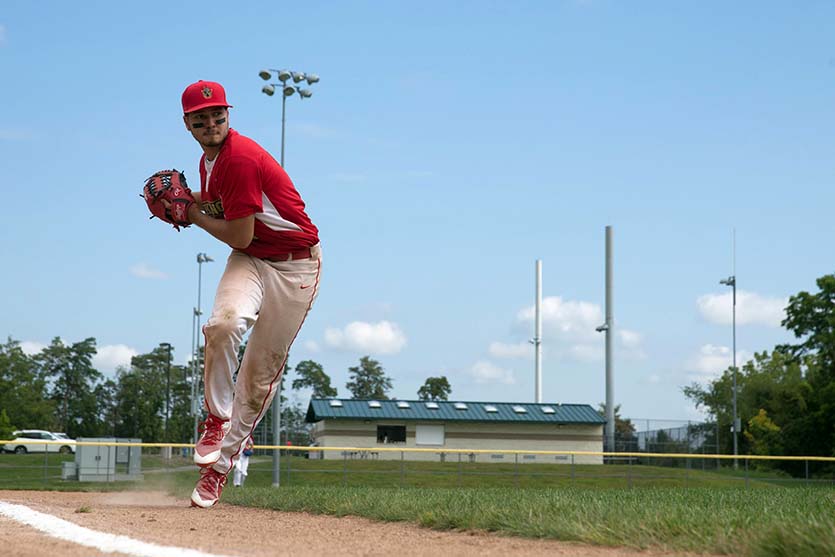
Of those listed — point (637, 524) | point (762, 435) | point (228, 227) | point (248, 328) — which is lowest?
point (762, 435)

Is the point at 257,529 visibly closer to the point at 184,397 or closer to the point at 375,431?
the point at 375,431

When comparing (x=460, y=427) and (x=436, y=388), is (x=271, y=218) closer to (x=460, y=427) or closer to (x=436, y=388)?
(x=460, y=427)

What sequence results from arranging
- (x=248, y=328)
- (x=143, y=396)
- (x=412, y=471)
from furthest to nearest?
(x=143, y=396)
(x=412, y=471)
(x=248, y=328)

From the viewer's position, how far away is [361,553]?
382cm

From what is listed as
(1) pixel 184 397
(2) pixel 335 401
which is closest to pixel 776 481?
(2) pixel 335 401

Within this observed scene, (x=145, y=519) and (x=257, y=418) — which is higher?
(x=257, y=418)

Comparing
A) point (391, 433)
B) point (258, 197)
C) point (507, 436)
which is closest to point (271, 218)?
point (258, 197)

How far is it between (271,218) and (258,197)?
22 centimetres

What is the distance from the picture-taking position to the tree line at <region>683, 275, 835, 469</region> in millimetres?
44688

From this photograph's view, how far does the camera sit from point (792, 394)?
52156mm

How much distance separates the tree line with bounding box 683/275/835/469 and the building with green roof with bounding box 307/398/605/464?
8407 mm

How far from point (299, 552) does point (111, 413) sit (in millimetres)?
111916

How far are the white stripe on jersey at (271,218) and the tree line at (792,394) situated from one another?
35.7 metres

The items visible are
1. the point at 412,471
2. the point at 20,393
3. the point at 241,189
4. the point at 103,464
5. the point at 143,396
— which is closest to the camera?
the point at 241,189
